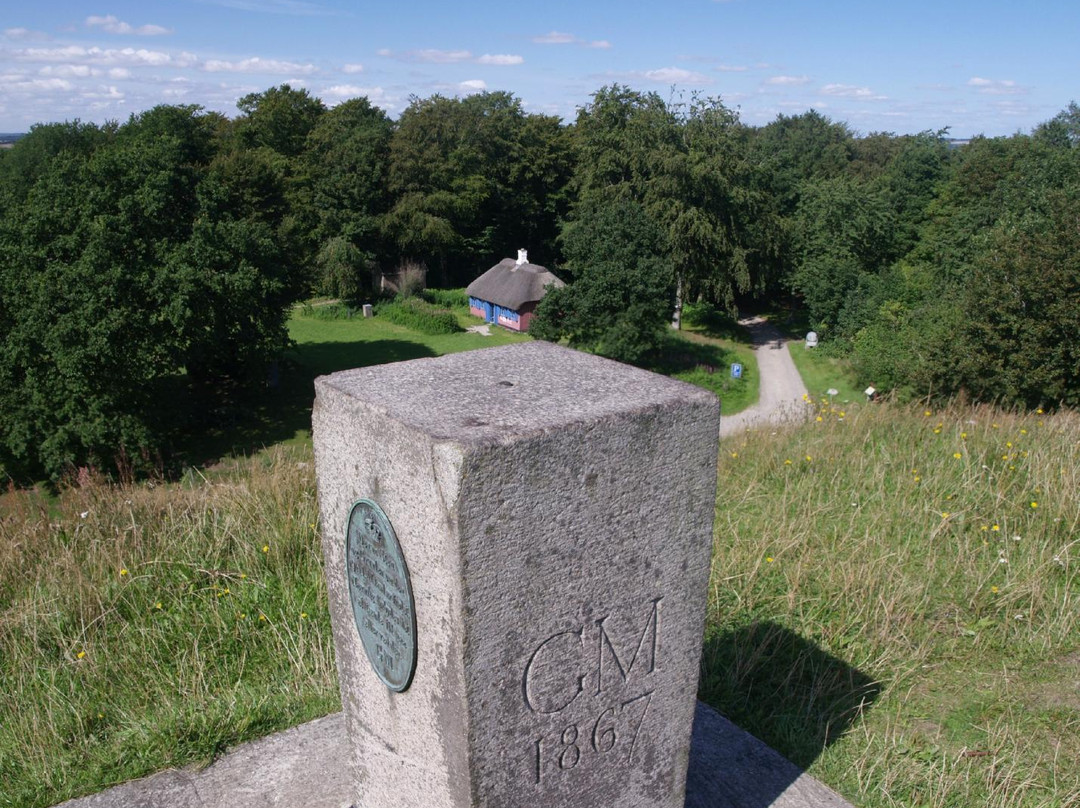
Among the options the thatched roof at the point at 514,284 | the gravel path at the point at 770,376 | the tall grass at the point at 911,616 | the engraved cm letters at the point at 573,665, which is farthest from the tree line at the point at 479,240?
the engraved cm letters at the point at 573,665

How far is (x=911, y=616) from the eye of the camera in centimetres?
449

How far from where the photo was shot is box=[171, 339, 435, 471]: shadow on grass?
61.0 feet

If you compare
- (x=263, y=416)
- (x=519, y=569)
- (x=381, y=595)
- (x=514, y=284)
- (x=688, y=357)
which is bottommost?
(x=263, y=416)

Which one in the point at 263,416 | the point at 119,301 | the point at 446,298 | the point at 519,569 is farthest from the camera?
the point at 446,298

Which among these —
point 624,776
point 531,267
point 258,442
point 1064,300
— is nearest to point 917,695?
point 624,776

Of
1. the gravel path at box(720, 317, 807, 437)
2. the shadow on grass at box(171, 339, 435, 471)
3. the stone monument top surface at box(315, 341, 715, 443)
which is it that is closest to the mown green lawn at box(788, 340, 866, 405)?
the gravel path at box(720, 317, 807, 437)

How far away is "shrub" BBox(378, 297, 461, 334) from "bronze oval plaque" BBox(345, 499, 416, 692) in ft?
89.0

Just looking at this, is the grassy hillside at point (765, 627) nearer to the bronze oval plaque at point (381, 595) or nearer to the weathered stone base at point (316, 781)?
the weathered stone base at point (316, 781)

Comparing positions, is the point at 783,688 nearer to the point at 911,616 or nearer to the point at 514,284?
the point at 911,616

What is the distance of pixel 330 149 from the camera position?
110 feet

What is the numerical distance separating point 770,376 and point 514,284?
31.8ft

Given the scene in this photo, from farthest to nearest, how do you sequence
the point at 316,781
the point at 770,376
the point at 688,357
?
the point at 688,357 < the point at 770,376 < the point at 316,781

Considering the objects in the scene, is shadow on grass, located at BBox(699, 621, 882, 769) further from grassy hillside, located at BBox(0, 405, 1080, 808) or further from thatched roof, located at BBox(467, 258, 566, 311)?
thatched roof, located at BBox(467, 258, 566, 311)

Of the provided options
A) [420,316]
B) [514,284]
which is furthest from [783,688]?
[420,316]
